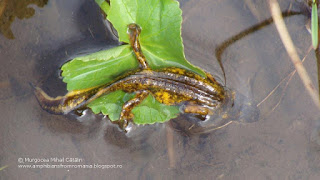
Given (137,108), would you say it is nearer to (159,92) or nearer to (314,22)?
(159,92)

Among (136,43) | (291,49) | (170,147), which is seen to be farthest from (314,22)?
(170,147)

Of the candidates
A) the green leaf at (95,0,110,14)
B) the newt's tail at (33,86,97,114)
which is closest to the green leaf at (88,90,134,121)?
the newt's tail at (33,86,97,114)

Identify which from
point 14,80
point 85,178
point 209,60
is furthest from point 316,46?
point 14,80

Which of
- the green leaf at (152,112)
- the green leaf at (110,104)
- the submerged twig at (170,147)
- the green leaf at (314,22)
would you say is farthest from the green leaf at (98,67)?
the green leaf at (314,22)

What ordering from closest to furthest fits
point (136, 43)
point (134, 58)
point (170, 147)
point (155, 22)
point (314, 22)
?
point (155, 22), point (136, 43), point (134, 58), point (314, 22), point (170, 147)

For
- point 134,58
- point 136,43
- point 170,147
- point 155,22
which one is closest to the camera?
point 155,22

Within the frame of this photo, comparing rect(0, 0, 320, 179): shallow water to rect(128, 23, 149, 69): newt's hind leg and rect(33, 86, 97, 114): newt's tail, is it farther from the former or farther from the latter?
rect(128, 23, 149, 69): newt's hind leg
